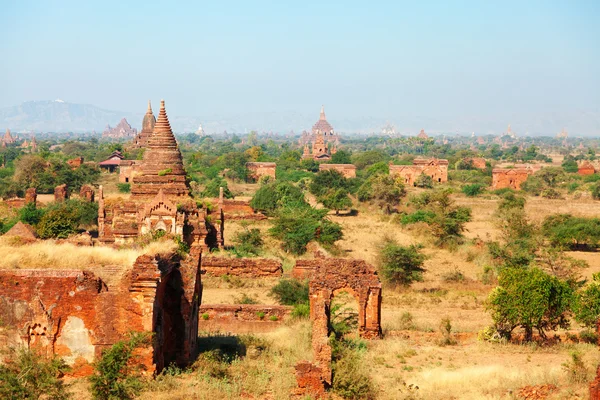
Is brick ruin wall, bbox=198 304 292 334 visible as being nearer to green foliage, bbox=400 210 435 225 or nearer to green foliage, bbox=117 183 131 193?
green foliage, bbox=400 210 435 225

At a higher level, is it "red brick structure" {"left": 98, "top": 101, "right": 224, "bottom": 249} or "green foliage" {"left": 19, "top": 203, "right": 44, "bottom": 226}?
"red brick structure" {"left": 98, "top": 101, "right": 224, "bottom": 249}

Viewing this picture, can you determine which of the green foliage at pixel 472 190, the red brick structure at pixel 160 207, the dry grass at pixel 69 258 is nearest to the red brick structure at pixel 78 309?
the dry grass at pixel 69 258

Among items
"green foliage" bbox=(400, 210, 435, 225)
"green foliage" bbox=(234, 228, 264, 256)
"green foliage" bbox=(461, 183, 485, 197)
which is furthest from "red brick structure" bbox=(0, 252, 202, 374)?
"green foliage" bbox=(461, 183, 485, 197)

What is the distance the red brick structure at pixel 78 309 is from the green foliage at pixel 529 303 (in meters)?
8.83

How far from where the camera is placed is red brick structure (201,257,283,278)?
979 inches

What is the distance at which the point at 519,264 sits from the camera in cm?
2606

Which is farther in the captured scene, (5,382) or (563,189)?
(563,189)

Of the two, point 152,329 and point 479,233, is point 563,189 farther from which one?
point 152,329

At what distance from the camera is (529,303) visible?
16.0 metres

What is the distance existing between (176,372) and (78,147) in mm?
127281

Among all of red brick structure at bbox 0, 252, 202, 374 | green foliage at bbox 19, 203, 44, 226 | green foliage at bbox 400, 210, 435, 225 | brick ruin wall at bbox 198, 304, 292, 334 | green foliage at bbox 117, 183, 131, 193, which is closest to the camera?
red brick structure at bbox 0, 252, 202, 374

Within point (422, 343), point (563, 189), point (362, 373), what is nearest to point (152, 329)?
point (362, 373)

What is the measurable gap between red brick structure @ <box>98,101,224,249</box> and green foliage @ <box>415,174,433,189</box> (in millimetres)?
42010

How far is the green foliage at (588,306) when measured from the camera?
16250mm
